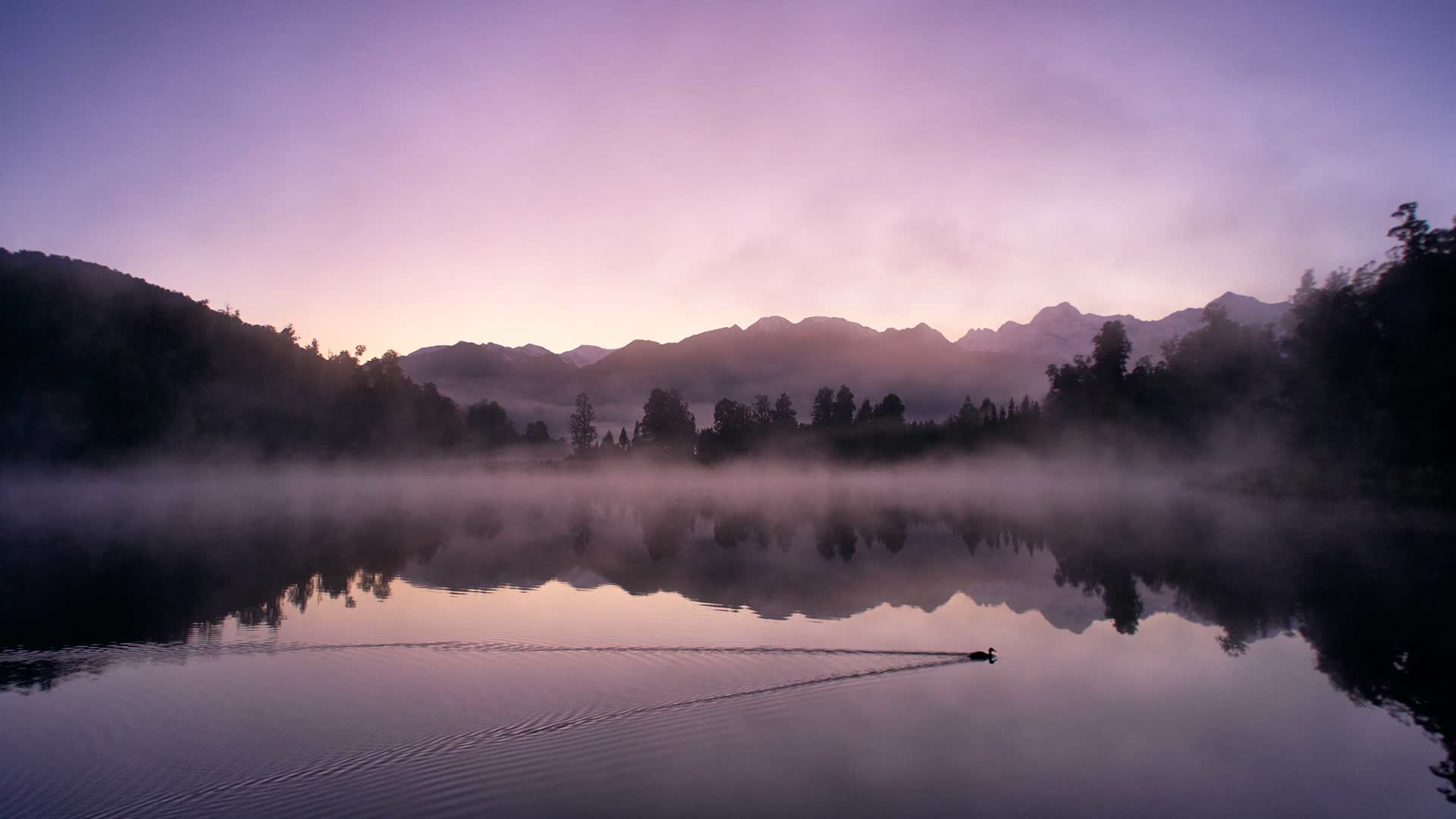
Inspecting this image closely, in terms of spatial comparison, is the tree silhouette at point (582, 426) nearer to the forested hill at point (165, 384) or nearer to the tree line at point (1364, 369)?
the forested hill at point (165, 384)

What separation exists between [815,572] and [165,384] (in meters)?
98.1

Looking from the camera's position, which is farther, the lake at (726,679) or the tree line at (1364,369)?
the tree line at (1364,369)

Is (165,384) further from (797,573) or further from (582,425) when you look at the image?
(797,573)

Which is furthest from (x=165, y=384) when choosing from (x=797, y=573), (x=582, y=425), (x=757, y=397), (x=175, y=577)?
(x=757, y=397)

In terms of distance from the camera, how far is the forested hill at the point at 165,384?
8756cm

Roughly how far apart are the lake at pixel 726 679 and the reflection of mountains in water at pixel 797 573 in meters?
0.20

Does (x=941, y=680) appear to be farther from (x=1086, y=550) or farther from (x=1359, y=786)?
(x=1086, y=550)

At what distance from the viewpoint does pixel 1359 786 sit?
984 cm

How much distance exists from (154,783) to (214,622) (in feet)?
32.9

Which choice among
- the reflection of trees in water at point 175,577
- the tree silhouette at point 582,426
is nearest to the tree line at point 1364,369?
the reflection of trees in water at point 175,577

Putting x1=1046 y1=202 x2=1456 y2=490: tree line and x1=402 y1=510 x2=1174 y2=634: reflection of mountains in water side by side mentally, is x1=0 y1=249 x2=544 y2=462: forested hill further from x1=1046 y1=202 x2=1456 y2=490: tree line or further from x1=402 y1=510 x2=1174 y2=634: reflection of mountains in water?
x1=1046 y1=202 x2=1456 y2=490: tree line

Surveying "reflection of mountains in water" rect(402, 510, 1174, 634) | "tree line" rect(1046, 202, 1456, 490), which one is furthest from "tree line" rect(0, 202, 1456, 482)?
"reflection of mountains in water" rect(402, 510, 1174, 634)

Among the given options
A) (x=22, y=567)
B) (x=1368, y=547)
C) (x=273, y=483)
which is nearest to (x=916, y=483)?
(x=1368, y=547)

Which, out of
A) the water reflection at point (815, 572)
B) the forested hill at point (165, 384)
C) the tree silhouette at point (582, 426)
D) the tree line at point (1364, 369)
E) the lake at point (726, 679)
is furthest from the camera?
the tree silhouette at point (582, 426)
